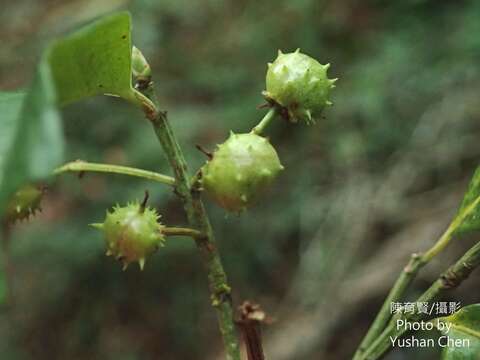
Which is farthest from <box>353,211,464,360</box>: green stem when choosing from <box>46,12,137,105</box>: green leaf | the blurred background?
the blurred background

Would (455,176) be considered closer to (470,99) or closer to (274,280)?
(470,99)

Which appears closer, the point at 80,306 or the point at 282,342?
the point at 282,342

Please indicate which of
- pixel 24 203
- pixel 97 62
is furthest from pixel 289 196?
pixel 97 62

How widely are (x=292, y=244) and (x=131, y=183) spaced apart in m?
0.94

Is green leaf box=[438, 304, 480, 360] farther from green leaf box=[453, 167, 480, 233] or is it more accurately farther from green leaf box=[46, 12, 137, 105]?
green leaf box=[46, 12, 137, 105]

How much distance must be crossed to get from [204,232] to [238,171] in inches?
4.2

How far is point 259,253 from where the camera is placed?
3.59 m

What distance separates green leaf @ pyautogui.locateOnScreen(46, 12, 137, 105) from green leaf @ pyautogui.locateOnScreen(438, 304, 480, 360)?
0.63 meters

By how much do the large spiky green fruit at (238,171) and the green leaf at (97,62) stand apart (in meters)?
0.17

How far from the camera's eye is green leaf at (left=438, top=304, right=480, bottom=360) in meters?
1.15

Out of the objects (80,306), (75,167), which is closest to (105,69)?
(75,167)

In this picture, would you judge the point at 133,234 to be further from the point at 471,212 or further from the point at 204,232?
the point at 471,212

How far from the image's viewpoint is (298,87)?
3.98 feet

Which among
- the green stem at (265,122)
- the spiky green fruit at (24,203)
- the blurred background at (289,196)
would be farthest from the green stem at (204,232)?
the blurred background at (289,196)
